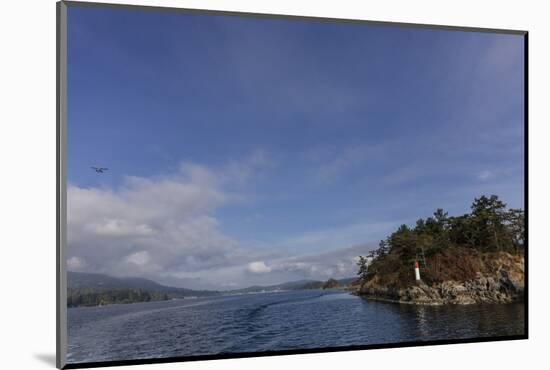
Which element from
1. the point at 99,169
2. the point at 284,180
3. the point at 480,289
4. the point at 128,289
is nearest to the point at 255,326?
the point at 284,180

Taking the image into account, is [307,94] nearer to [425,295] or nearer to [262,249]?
[262,249]

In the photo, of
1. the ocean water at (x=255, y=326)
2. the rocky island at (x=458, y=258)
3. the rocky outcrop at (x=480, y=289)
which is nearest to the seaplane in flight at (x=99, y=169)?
the ocean water at (x=255, y=326)

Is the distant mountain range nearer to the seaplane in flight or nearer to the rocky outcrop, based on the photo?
the seaplane in flight

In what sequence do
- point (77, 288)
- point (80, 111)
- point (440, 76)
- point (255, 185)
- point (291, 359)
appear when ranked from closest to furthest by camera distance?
point (291, 359) < point (80, 111) < point (440, 76) < point (77, 288) < point (255, 185)

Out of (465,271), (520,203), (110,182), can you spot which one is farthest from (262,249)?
(520,203)

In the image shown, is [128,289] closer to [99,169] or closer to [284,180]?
[99,169]

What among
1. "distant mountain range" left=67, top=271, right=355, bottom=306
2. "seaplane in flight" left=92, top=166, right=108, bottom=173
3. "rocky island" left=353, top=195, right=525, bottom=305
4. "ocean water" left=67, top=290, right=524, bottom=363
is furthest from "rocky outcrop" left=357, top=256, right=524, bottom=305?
"seaplane in flight" left=92, top=166, right=108, bottom=173

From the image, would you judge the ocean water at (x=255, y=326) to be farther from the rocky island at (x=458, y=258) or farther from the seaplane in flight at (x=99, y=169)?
the seaplane in flight at (x=99, y=169)
